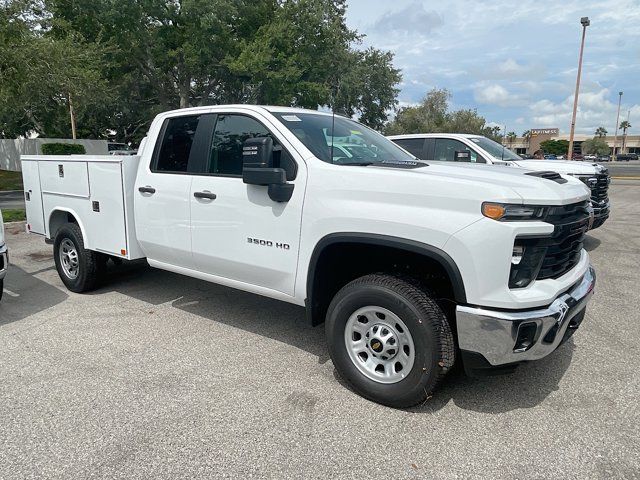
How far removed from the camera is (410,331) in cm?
304

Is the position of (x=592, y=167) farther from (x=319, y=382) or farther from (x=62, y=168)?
(x=62, y=168)

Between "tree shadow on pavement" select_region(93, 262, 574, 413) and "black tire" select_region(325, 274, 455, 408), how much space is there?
0.23 meters

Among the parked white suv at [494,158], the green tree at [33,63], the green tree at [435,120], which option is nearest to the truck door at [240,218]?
the parked white suv at [494,158]

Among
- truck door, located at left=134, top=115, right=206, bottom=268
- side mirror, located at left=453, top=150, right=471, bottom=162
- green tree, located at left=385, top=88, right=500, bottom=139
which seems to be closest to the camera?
truck door, located at left=134, top=115, right=206, bottom=268

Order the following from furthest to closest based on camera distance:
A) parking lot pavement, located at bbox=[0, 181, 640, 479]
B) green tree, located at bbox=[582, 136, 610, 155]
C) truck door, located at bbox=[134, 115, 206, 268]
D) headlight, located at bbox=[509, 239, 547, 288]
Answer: green tree, located at bbox=[582, 136, 610, 155] < truck door, located at bbox=[134, 115, 206, 268] < headlight, located at bbox=[509, 239, 547, 288] < parking lot pavement, located at bbox=[0, 181, 640, 479]

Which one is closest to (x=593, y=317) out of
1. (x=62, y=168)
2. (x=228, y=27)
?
(x=62, y=168)

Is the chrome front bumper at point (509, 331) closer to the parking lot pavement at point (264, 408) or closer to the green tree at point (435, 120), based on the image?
the parking lot pavement at point (264, 408)

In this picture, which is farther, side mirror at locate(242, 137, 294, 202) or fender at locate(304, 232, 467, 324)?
side mirror at locate(242, 137, 294, 202)

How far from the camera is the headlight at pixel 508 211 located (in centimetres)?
273

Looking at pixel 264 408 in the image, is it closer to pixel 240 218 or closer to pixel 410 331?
pixel 410 331

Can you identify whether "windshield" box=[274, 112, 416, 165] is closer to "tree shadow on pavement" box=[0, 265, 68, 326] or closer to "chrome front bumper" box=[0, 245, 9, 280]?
"chrome front bumper" box=[0, 245, 9, 280]

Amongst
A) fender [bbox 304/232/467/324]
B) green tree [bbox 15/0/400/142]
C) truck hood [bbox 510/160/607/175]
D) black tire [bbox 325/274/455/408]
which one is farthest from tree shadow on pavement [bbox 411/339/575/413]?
green tree [bbox 15/0/400/142]

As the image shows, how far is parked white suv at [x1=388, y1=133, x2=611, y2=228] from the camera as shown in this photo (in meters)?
7.91

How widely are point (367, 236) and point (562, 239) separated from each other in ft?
4.00
